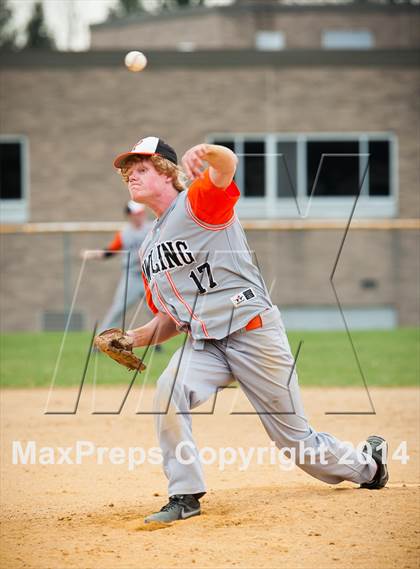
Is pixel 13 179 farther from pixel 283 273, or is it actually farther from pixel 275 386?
pixel 275 386

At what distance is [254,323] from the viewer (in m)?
5.06

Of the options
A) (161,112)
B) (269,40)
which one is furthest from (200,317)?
(269,40)

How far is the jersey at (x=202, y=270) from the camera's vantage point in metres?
4.91

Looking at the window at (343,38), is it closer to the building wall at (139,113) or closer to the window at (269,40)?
the window at (269,40)

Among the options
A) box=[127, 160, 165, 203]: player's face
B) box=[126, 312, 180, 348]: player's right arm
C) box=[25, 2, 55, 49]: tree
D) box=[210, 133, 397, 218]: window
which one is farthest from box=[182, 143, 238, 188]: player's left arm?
box=[25, 2, 55, 49]: tree

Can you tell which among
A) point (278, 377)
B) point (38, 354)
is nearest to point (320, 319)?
point (38, 354)

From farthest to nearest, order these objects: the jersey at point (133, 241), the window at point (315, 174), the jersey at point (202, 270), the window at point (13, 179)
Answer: the window at point (13, 179) → the window at point (315, 174) → the jersey at point (133, 241) → the jersey at point (202, 270)

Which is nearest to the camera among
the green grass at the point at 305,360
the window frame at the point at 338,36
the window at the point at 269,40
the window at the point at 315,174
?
the green grass at the point at 305,360

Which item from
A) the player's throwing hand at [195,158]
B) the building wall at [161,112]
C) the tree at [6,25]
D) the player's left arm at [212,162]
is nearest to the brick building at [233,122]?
the building wall at [161,112]

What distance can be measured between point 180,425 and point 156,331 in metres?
0.64

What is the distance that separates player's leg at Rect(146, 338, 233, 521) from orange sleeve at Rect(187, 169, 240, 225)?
78 centimetres

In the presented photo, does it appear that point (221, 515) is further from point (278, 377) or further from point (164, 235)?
point (164, 235)

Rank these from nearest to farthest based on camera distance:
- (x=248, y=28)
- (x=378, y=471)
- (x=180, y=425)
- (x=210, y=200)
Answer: (x=210, y=200)
(x=180, y=425)
(x=378, y=471)
(x=248, y=28)

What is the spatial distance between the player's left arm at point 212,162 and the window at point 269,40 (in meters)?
25.2
